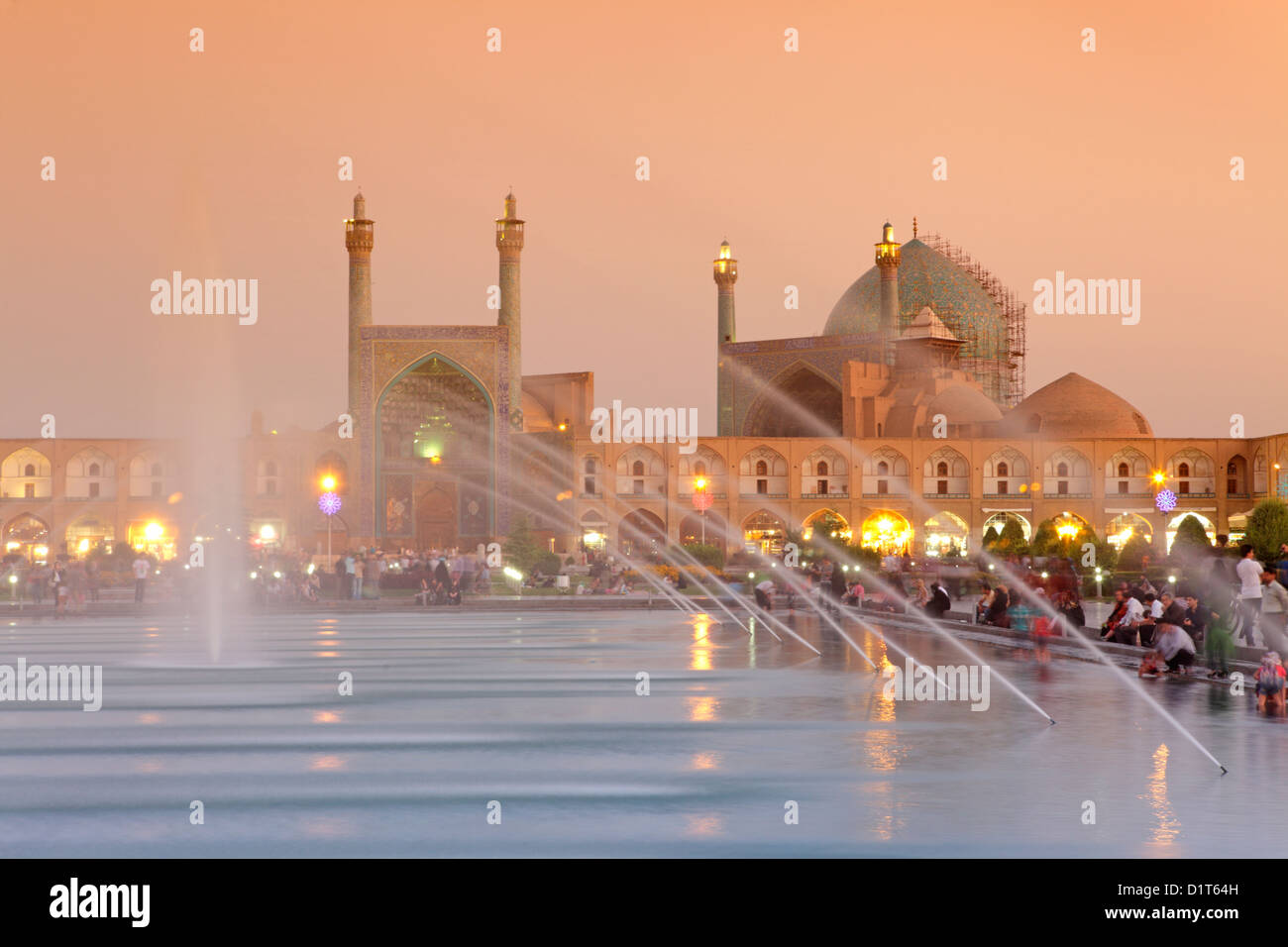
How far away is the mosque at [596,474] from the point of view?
4981 centimetres

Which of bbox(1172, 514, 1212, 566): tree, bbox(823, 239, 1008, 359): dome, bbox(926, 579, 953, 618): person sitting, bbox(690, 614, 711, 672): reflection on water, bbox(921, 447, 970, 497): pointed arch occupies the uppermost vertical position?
bbox(823, 239, 1008, 359): dome

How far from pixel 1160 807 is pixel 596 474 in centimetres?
4439

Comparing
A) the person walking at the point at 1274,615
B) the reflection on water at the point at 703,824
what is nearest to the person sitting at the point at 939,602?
the person walking at the point at 1274,615

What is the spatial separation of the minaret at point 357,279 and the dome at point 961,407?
21.1 meters

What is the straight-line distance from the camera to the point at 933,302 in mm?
60469

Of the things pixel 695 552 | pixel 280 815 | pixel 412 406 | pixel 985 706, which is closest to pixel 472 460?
pixel 412 406

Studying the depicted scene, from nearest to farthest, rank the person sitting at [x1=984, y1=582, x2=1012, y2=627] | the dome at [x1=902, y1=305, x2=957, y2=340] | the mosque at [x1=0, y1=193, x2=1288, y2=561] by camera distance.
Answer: the person sitting at [x1=984, y1=582, x2=1012, y2=627], the mosque at [x1=0, y1=193, x2=1288, y2=561], the dome at [x1=902, y1=305, x2=957, y2=340]

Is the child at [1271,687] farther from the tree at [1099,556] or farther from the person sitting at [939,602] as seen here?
the tree at [1099,556]

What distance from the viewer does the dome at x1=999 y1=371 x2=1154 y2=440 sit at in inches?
2116

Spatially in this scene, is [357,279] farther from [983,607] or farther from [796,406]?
[983,607]

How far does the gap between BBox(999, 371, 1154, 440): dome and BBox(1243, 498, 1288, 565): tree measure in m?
27.1

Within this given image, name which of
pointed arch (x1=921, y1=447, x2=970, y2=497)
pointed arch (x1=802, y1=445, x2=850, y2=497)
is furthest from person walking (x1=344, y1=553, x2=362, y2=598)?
pointed arch (x1=921, y1=447, x2=970, y2=497)

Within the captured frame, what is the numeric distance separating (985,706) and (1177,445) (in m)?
44.9

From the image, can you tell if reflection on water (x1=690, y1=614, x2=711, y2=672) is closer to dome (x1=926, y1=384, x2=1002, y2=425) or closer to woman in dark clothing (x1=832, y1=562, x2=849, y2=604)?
woman in dark clothing (x1=832, y1=562, x2=849, y2=604)
